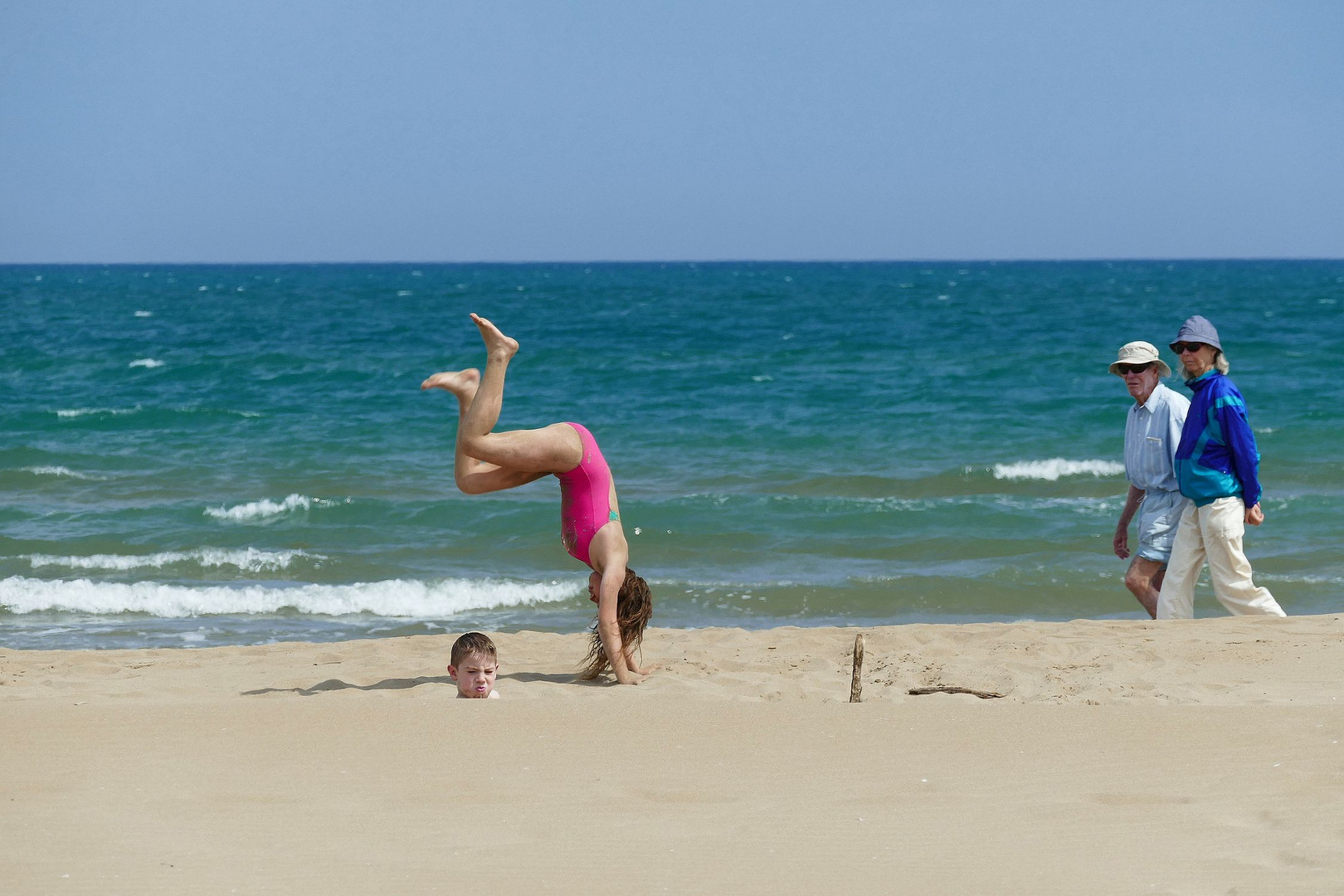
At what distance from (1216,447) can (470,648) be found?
166 inches

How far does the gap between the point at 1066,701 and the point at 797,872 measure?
2473 mm

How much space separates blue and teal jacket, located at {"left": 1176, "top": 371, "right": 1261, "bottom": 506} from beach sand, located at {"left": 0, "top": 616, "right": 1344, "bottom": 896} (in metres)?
1.17

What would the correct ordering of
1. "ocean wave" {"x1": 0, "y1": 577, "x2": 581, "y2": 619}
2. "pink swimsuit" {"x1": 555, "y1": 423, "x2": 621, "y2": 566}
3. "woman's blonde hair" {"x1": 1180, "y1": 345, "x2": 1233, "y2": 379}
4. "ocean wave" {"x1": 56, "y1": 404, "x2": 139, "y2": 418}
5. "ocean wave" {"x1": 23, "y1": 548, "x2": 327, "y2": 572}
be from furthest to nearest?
"ocean wave" {"x1": 56, "y1": 404, "x2": 139, "y2": 418}
"ocean wave" {"x1": 23, "y1": 548, "x2": 327, "y2": 572}
"ocean wave" {"x1": 0, "y1": 577, "x2": 581, "y2": 619}
"woman's blonde hair" {"x1": 1180, "y1": 345, "x2": 1233, "y2": 379}
"pink swimsuit" {"x1": 555, "y1": 423, "x2": 621, "y2": 566}

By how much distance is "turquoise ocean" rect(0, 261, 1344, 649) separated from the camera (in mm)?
9805

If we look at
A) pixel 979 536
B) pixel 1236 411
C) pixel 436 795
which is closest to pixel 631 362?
pixel 979 536

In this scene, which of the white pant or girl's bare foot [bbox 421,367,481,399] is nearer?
girl's bare foot [bbox 421,367,481,399]

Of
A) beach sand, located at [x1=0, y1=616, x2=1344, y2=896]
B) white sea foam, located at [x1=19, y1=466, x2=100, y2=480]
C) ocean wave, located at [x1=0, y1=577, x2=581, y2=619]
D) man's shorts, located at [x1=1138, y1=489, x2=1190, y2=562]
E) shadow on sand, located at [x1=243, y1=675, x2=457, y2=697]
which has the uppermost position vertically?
man's shorts, located at [x1=1138, y1=489, x2=1190, y2=562]

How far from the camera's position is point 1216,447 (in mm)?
6840

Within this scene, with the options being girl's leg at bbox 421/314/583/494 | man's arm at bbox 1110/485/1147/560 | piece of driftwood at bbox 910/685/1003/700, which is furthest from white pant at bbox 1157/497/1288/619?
girl's leg at bbox 421/314/583/494

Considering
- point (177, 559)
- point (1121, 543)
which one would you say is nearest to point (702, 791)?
point (1121, 543)

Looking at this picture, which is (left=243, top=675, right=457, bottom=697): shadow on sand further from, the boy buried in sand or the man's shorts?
the man's shorts

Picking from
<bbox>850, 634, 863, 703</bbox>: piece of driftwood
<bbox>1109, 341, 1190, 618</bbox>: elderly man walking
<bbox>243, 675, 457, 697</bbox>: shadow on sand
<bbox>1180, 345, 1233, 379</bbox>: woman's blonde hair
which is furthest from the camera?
<bbox>1109, 341, 1190, 618</bbox>: elderly man walking

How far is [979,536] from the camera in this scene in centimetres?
1173

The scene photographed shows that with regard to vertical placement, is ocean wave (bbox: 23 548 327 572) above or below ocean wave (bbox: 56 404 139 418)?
below
